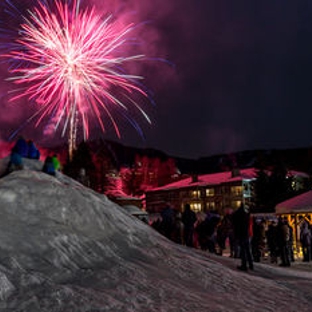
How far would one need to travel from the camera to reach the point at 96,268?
9.06 meters

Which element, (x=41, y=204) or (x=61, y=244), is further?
(x=41, y=204)

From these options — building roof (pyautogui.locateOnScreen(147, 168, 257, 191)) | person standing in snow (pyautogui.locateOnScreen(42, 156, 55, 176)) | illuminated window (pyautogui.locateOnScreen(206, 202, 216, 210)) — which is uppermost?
building roof (pyautogui.locateOnScreen(147, 168, 257, 191))

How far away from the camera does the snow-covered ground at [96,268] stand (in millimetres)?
7289

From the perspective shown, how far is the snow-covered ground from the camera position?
7.29 meters

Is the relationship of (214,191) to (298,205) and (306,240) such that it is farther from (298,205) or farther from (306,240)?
(306,240)

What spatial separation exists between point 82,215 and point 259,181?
47661mm

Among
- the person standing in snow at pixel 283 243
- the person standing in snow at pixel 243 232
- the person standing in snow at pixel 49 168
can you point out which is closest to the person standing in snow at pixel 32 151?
the person standing in snow at pixel 49 168

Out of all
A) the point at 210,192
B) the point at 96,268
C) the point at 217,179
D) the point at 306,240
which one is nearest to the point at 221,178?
the point at 217,179

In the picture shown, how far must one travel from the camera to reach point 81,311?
21.8 feet

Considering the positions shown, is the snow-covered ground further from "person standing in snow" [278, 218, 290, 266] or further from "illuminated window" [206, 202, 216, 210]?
"illuminated window" [206, 202, 216, 210]

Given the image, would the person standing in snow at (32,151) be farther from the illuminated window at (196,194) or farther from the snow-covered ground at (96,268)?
the illuminated window at (196,194)

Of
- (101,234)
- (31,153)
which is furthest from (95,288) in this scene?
(31,153)

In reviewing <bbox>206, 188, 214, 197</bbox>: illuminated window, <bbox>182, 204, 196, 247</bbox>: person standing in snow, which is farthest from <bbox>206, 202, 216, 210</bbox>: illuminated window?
<bbox>182, 204, 196, 247</bbox>: person standing in snow

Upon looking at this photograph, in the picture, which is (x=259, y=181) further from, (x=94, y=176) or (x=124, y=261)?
(x=124, y=261)
